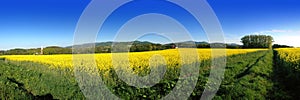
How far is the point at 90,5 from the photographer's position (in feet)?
27.1

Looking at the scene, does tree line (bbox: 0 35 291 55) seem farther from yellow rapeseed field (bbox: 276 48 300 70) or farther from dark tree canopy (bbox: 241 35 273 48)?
yellow rapeseed field (bbox: 276 48 300 70)

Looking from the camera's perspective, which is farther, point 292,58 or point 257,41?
point 257,41

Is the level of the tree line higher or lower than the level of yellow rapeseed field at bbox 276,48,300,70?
higher

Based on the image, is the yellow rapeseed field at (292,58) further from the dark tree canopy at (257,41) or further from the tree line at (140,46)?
the dark tree canopy at (257,41)

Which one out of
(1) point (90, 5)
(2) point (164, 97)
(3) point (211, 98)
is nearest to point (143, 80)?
(2) point (164, 97)

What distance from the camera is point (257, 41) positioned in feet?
230

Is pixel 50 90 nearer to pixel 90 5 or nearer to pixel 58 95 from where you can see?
pixel 58 95

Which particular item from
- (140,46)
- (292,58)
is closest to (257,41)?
(140,46)

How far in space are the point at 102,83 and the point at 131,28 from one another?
204 cm

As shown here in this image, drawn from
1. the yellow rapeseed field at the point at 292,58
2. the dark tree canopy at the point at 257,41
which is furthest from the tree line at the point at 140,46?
the yellow rapeseed field at the point at 292,58

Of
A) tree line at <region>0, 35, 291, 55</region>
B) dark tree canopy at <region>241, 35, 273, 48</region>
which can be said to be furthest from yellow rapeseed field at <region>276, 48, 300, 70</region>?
dark tree canopy at <region>241, 35, 273, 48</region>

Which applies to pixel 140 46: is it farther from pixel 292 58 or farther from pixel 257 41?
pixel 257 41

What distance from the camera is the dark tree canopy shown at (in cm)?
6636

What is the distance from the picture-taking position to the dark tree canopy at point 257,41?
218 ft
